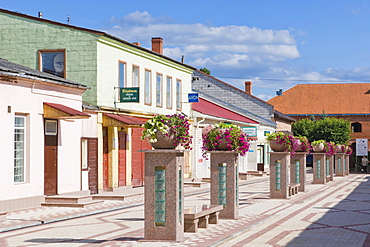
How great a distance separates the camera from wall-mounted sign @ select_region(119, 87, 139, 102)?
2769 cm

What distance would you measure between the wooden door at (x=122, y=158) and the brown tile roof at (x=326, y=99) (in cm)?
Result: 6458

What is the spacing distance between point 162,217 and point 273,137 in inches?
475

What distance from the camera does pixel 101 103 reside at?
26.8 metres

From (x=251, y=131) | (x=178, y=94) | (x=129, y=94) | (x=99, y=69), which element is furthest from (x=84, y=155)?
(x=251, y=131)

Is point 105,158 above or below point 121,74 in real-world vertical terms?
below

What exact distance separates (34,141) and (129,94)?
7.38 metres

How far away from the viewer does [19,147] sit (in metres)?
20.5

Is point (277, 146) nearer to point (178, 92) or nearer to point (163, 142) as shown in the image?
point (163, 142)

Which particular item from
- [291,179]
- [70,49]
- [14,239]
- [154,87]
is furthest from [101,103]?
[14,239]

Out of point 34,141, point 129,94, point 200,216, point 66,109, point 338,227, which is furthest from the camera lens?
point 129,94

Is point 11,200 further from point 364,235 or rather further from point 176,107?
point 176,107

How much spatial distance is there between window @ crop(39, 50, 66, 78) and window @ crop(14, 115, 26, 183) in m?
6.49

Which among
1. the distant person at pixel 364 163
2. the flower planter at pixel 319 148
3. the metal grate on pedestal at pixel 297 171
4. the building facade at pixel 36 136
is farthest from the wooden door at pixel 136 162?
the distant person at pixel 364 163

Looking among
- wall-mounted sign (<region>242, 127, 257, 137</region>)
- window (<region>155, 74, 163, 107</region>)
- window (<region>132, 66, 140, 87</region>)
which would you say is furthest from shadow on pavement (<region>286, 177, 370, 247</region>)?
wall-mounted sign (<region>242, 127, 257, 137</region>)
